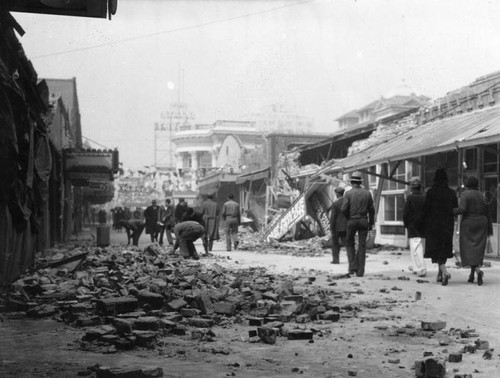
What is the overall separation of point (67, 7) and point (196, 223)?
901 cm

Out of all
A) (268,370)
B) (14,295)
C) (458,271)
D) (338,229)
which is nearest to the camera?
(268,370)

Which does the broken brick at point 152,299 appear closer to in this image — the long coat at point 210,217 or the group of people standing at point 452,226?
the group of people standing at point 452,226

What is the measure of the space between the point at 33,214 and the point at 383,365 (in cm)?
896

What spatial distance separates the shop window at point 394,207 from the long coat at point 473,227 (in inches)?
387

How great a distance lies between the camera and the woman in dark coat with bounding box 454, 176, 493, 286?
31.9 feet

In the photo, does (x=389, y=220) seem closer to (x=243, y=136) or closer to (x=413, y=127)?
(x=413, y=127)

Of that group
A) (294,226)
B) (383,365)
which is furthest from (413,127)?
(383,365)

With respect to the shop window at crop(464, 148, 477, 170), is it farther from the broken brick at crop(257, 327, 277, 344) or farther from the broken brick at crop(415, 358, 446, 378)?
the broken brick at crop(415, 358, 446, 378)

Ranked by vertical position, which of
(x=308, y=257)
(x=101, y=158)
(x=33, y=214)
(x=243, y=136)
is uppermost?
(x=243, y=136)

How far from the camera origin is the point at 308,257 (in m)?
16.2

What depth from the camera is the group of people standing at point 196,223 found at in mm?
14422

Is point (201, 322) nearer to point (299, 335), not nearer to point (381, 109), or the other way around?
point (299, 335)

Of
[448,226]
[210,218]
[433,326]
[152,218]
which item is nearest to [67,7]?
[433,326]

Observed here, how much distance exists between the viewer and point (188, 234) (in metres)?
14.4
